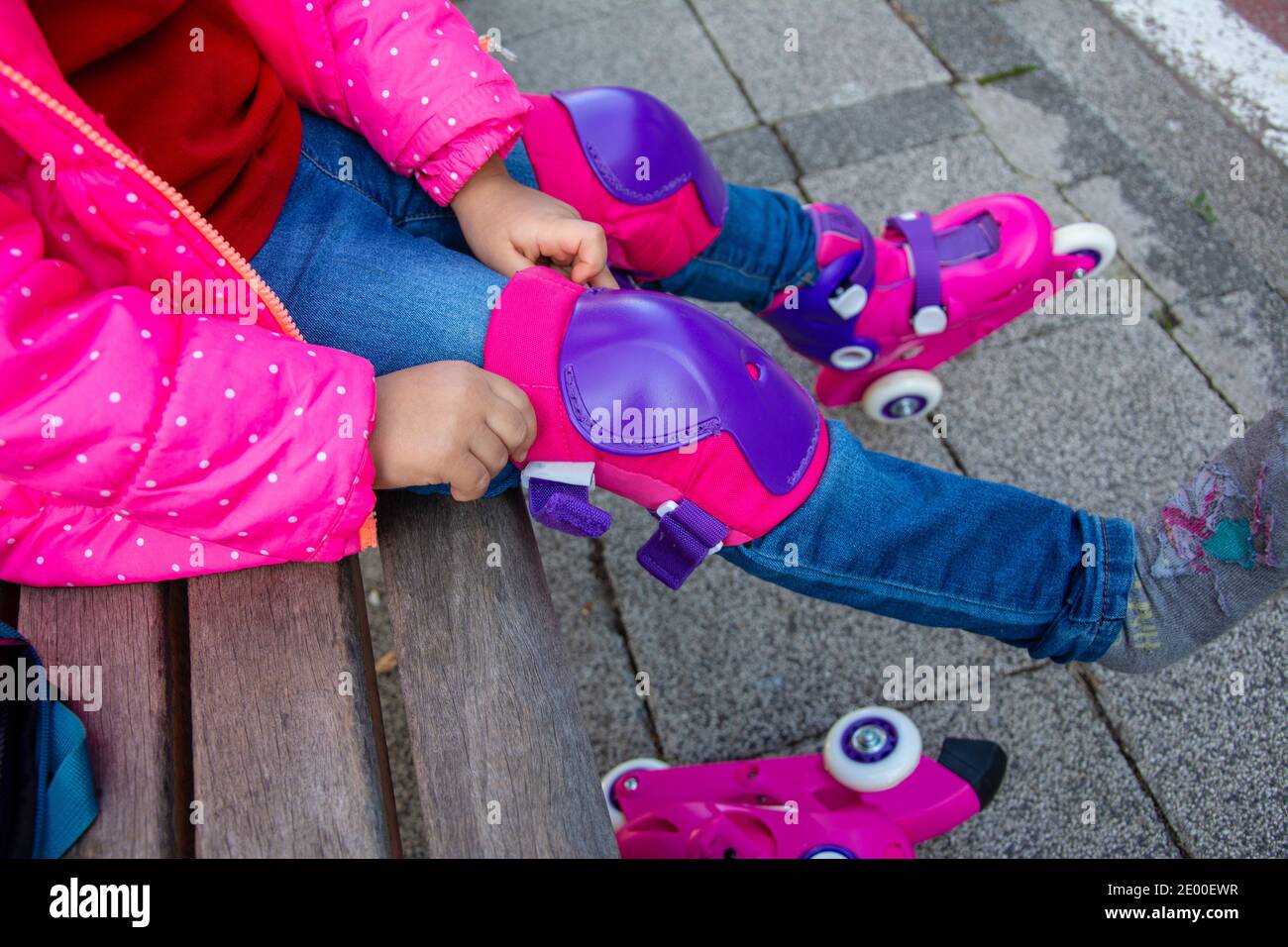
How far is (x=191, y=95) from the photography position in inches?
43.6

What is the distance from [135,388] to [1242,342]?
175 centimetres

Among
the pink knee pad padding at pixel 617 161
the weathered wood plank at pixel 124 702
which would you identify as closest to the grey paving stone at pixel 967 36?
the pink knee pad padding at pixel 617 161

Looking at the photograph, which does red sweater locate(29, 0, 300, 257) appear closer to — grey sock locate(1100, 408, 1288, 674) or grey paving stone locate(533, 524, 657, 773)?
grey paving stone locate(533, 524, 657, 773)

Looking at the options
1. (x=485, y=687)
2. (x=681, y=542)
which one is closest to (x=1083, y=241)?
(x=681, y=542)

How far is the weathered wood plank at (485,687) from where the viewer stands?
0.96 meters

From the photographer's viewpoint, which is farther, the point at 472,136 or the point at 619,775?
the point at 619,775

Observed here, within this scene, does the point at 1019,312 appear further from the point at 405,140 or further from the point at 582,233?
the point at 405,140

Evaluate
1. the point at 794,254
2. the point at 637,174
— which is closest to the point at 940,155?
the point at 794,254

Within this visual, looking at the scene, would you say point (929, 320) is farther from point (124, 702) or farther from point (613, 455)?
point (124, 702)

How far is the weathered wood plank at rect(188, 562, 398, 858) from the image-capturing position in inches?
37.6

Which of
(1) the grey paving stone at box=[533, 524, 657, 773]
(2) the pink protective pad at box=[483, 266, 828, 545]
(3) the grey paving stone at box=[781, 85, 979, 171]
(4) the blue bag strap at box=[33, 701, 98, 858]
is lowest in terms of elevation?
(1) the grey paving stone at box=[533, 524, 657, 773]

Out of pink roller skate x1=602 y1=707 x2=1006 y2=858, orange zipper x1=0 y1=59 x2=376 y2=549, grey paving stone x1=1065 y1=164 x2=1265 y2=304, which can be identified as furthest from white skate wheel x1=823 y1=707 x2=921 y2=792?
grey paving stone x1=1065 y1=164 x2=1265 y2=304

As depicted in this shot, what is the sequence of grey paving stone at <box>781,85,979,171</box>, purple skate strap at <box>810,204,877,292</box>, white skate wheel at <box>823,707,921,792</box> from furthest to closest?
grey paving stone at <box>781,85,979,171</box> < purple skate strap at <box>810,204,877,292</box> < white skate wheel at <box>823,707,921,792</box>

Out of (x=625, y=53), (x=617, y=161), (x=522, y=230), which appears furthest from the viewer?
(x=625, y=53)
